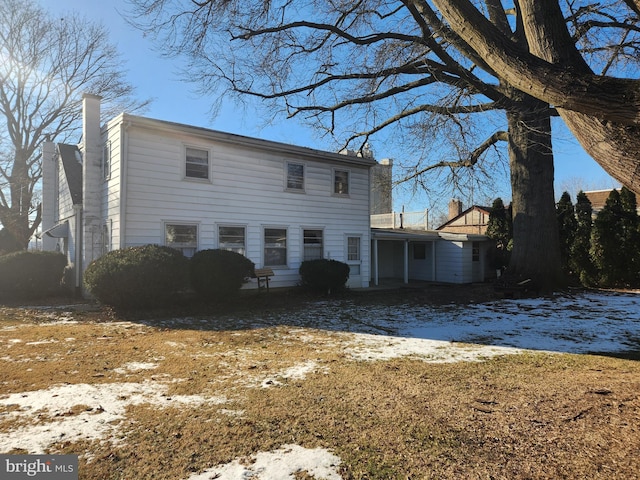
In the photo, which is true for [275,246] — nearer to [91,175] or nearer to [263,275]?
[263,275]

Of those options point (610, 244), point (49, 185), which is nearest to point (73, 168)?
point (49, 185)

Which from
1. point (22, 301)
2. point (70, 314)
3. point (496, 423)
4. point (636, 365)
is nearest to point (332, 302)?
point (70, 314)

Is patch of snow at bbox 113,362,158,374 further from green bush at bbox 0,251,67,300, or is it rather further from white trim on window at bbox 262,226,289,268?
green bush at bbox 0,251,67,300

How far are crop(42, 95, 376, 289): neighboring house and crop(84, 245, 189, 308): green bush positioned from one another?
1.54 metres

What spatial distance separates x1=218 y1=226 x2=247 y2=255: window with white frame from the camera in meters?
12.7

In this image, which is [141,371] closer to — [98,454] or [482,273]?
[98,454]

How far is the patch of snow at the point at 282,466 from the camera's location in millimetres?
2684

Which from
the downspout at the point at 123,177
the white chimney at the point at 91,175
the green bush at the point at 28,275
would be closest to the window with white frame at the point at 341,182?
the downspout at the point at 123,177

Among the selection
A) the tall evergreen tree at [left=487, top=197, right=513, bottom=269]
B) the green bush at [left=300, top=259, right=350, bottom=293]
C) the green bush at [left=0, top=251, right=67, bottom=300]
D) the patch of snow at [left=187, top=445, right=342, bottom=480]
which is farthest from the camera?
the tall evergreen tree at [left=487, top=197, right=513, bottom=269]

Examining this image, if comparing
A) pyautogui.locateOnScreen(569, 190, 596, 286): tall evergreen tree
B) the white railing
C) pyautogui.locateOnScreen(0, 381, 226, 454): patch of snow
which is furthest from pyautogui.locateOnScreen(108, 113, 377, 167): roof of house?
the white railing

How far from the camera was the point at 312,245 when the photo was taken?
14742mm

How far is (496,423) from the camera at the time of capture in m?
3.46

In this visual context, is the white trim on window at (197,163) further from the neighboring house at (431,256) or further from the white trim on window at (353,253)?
the neighboring house at (431,256)

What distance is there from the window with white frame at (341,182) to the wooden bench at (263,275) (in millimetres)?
4554
